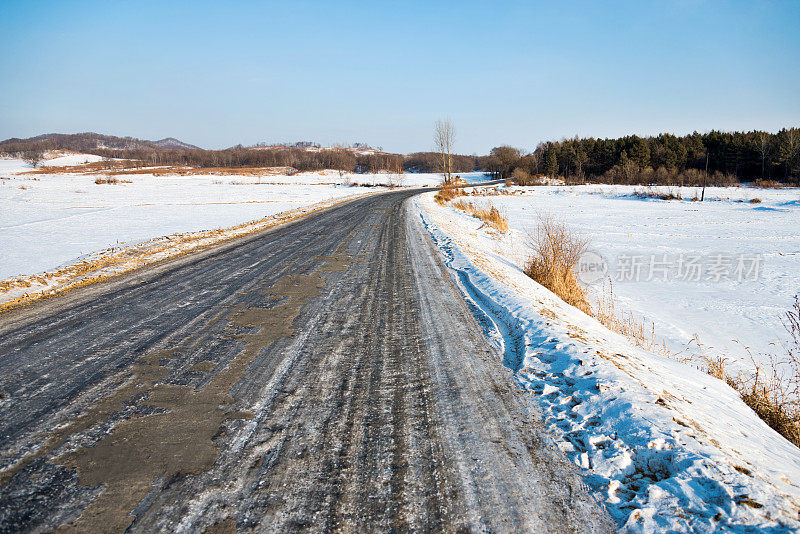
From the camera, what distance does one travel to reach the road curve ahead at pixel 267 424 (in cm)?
184

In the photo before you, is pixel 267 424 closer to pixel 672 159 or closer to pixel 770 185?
pixel 770 185

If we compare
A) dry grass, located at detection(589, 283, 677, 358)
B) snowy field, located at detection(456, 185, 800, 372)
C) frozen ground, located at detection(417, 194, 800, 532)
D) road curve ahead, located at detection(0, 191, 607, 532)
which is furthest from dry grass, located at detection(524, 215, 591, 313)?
road curve ahead, located at detection(0, 191, 607, 532)

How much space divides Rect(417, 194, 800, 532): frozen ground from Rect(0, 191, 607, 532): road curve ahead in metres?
0.22

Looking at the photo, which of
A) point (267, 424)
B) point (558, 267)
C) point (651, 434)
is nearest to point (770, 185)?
point (558, 267)

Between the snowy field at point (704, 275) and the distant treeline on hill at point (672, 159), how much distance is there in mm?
36040

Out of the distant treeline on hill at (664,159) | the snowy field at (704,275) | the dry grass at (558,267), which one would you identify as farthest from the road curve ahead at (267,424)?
the distant treeline on hill at (664,159)

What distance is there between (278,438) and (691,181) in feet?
224

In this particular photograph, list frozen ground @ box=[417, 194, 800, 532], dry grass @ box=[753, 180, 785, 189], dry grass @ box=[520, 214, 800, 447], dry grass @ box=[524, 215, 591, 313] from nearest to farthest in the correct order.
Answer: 1. frozen ground @ box=[417, 194, 800, 532]
2. dry grass @ box=[520, 214, 800, 447]
3. dry grass @ box=[524, 215, 591, 313]
4. dry grass @ box=[753, 180, 785, 189]

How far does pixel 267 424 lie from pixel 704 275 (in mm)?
12135

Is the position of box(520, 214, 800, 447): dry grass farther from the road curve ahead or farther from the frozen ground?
the road curve ahead

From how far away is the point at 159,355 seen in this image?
3.46 meters

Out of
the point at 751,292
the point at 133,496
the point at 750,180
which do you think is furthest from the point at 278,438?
the point at 750,180

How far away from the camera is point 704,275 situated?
33.2ft

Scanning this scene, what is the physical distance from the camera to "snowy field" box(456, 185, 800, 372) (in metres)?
6.48
